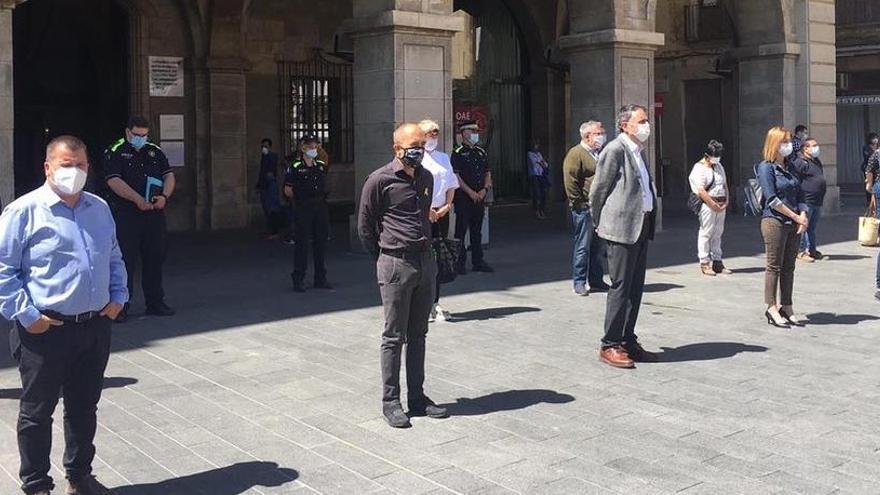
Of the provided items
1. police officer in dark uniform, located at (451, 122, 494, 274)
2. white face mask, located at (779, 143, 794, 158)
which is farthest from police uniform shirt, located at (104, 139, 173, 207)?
white face mask, located at (779, 143, 794, 158)

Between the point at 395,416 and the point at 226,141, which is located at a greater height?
the point at 226,141

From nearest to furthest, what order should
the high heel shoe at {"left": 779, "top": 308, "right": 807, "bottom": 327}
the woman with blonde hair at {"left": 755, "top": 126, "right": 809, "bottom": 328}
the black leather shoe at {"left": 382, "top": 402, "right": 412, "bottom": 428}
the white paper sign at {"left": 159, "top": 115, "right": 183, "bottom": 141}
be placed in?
the black leather shoe at {"left": 382, "top": 402, "right": 412, "bottom": 428}
the woman with blonde hair at {"left": 755, "top": 126, "right": 809, "bottom": 328}
the high heel shoe at {"left": 779, "top": 308, "right": 807, "bottom": 327}
the white paper sign at {"left": 159, "top": 115, "right": 183, "bottom": 141}

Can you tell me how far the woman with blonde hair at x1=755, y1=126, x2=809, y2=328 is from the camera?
8391 millimetres

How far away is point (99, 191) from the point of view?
16.8 metres

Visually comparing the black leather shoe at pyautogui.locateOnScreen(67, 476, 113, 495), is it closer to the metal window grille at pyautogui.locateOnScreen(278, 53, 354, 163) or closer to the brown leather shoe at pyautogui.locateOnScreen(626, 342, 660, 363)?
the brown leather shoe at pyautogui.locateOnScreen(626, 342, 660, 363)

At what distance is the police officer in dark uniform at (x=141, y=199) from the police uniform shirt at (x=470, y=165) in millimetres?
3506

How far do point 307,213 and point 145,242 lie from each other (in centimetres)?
197

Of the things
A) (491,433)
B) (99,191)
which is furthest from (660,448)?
(99,191)

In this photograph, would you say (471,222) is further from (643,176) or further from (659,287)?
(643,176)

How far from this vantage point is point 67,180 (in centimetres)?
441

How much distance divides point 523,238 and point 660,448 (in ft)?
37.1

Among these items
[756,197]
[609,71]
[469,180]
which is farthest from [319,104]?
[756,197]

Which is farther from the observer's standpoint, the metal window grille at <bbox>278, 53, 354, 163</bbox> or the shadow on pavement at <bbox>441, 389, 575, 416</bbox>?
the metal window grille at <bbox>278, 53, 354, 163</bbox>

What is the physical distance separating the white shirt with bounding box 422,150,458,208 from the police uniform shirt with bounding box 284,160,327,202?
94.9 inches
